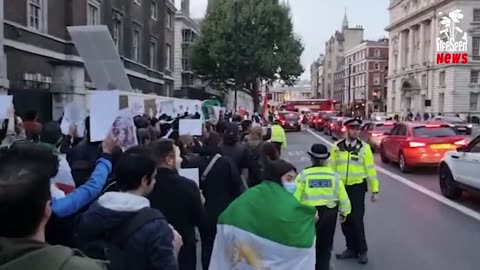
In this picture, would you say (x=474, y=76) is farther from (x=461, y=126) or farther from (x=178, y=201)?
(x=178, y=201)

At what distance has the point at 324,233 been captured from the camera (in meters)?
5.78

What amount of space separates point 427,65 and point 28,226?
95295 mm

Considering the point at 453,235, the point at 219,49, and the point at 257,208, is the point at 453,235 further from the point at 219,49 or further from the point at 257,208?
the point at 219,49

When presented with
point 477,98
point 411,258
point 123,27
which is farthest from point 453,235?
point 477,98

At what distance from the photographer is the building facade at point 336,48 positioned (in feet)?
533

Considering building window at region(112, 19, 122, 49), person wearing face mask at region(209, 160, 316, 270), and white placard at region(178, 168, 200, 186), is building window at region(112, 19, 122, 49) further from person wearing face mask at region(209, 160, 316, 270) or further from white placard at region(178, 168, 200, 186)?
person wearing face mask at region(209, 160, 316, 270)

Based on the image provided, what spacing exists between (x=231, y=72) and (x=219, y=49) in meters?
2.37

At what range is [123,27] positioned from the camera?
33344 millimetres

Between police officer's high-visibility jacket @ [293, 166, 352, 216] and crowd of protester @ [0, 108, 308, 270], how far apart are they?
756 millimetres

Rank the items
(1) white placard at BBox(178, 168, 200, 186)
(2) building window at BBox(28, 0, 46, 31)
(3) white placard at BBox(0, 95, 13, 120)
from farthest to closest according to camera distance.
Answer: (2) building window at BBox(28, 0, 46, 31)
(3) white placard at BBox(0, 95, 13, 120)
(1) white placard at BBox(178, 168, 200, 186)

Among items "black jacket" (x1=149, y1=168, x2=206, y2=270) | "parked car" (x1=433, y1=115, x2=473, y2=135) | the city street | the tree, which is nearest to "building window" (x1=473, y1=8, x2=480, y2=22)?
the tree

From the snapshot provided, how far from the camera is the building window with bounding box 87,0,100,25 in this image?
27.6 meters

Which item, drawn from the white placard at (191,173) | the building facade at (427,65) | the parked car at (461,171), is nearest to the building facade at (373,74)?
the building facade at (427,65)

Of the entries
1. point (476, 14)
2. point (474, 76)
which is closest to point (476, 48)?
point (474, 76)
